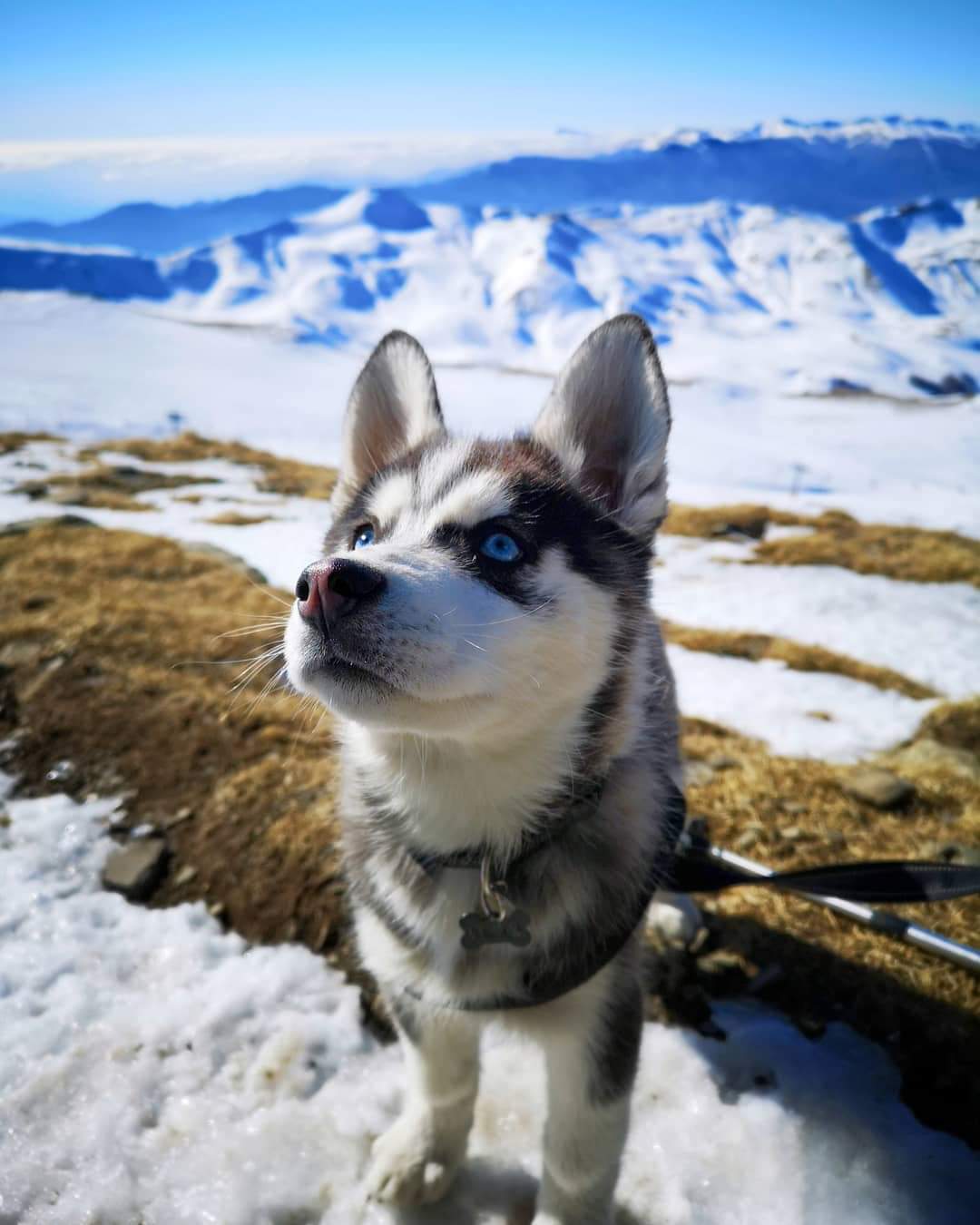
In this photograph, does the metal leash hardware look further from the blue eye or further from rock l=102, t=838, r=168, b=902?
rock l=102, t=838, r=168, b=902

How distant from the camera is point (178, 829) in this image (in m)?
3.41

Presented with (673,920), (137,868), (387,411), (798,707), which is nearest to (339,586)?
(387,411)

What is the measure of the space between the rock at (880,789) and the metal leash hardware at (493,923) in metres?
2.69

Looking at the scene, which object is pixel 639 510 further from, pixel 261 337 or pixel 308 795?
pixel 261 337

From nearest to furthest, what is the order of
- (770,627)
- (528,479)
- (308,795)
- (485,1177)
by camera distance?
(528,479) → (485,1177) → (308,795) → (770,627)

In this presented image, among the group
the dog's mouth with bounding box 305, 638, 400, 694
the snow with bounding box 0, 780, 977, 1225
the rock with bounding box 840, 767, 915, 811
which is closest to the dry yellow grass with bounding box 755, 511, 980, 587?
the rock with bounding box 840, 767, 915, 811

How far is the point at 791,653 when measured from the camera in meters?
6.00

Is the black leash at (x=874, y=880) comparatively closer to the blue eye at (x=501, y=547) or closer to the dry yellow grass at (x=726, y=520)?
the blue eye at (x=501, y=547)

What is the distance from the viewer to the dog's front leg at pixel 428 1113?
2061 millimetres

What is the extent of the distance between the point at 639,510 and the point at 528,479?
0.37 metres

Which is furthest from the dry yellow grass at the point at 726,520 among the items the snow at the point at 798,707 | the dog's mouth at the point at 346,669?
the dog's mouth at the point at 346,669

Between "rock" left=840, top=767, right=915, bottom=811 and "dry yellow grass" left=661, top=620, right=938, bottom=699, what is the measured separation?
5.89ft

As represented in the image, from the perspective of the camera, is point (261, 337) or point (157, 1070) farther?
point (261, 337)

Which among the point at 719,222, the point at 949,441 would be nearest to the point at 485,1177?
the point at 949,441
